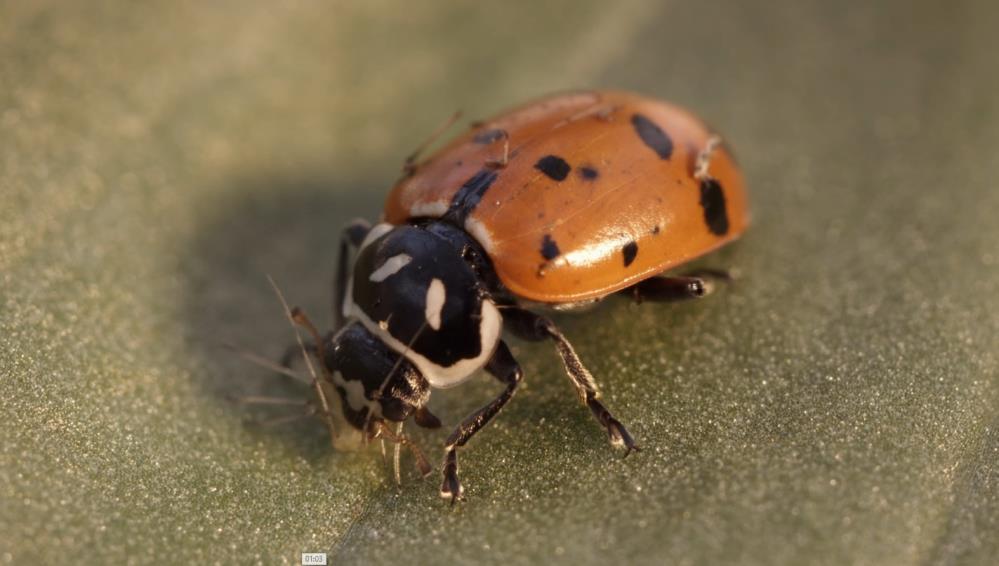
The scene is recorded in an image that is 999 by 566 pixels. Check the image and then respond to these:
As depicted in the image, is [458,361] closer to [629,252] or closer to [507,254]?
[507,254]

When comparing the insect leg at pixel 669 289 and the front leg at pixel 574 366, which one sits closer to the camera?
the front leg at pixel 574 366

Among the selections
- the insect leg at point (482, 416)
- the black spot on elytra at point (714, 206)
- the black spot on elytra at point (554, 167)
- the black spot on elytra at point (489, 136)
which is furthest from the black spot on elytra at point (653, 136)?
the insect leg at point (482, 416)

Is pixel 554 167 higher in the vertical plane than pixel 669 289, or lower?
higher


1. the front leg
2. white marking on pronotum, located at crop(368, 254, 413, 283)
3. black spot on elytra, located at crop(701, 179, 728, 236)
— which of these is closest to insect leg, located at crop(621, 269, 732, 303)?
black spot on elytra, located at crop(701, 179, 728, 236)

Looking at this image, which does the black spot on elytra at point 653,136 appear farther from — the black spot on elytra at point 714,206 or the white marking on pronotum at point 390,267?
the white marking on pronotum at point 390,267

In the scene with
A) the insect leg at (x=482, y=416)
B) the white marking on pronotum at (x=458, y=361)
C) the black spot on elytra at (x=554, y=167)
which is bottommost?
the insect leg at (x=482, y=416)

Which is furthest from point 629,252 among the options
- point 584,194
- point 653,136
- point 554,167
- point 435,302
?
point 435,302
